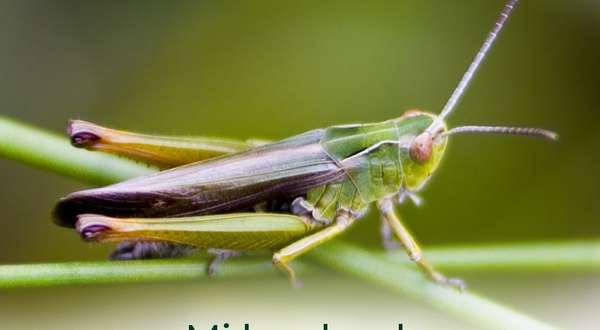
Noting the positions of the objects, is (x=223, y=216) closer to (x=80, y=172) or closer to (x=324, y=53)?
(x=80, y=172)

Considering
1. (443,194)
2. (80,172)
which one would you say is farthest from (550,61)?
(80,172)

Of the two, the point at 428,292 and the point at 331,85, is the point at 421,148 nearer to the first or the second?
the point at 428,292

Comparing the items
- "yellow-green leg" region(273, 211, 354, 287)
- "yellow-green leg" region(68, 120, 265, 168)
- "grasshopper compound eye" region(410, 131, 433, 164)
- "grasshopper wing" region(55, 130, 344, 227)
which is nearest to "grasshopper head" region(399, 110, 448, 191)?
"grasshopper compound eye" region(410, 131, 433, 164)

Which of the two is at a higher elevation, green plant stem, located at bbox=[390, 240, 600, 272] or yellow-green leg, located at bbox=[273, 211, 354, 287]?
yellow-green leg, located at bbox=[273, 211, 354, 287]

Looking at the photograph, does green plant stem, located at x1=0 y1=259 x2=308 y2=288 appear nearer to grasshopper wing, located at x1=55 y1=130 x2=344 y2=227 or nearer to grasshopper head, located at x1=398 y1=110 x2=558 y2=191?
grasshopper wing, located at x1=55 y1=130 x2=344 y2=227

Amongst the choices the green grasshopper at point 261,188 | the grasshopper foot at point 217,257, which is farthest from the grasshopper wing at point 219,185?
the grasshopper foot at point 217,257

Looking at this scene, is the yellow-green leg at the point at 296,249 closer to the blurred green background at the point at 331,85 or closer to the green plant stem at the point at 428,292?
the green plant stem at the point at 428,292
